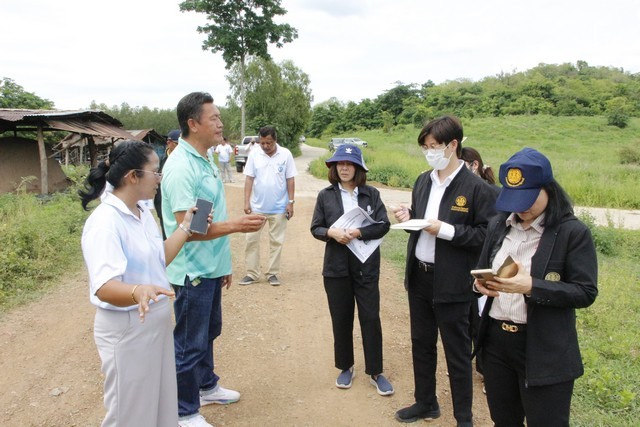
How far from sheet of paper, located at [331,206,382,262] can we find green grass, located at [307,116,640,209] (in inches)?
554

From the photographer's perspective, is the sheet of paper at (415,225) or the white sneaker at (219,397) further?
the white sneaker at (219,397)

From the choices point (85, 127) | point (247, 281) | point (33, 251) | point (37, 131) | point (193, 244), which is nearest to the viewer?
point (193, 244)

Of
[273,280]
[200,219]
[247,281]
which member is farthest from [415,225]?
[247,281]

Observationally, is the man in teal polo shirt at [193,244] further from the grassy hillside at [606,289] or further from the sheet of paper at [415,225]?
the grassy hillside at [606,289]

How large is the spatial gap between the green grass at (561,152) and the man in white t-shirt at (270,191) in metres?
12.3

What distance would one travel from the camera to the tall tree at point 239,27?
78.7 feet

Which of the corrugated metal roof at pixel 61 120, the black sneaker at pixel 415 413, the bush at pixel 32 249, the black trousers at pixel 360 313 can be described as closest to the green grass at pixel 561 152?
the corrugated metal roof at pixel 61 120

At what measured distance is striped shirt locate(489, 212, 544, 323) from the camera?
2.17 m

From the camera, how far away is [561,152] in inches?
1270

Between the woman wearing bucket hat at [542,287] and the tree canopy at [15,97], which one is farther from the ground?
the tree canopy at [15,97]

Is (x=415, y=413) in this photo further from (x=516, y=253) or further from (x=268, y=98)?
(x=268, y=98)

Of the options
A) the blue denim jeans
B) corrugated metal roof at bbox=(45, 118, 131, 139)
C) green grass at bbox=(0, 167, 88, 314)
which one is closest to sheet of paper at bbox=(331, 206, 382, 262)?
the blue denim jeans

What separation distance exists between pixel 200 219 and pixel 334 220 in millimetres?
1284

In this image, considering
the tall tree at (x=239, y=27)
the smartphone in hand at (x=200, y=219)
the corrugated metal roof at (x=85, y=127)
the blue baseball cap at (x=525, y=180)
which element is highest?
the tall tree at (x=239, y=27)
